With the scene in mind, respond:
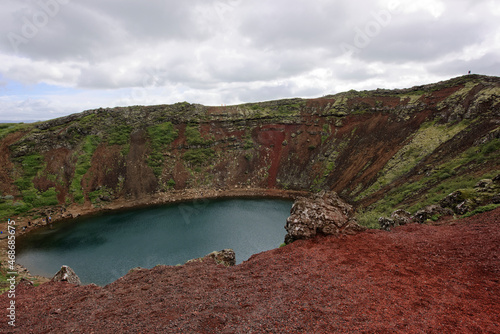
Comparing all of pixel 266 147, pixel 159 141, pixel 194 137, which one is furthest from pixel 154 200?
pixel 266 147

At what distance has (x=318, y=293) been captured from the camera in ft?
32.3

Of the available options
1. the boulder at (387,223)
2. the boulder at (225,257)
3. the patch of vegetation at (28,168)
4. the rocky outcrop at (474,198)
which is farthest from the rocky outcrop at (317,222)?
the patch of vegetation at (28,168)

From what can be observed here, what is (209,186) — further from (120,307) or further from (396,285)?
(396,285)

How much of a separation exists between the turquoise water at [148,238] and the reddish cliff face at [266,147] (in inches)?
337

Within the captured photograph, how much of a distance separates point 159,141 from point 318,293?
2272 inches

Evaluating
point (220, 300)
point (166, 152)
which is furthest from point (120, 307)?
point (166, 152)

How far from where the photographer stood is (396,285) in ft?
32.0

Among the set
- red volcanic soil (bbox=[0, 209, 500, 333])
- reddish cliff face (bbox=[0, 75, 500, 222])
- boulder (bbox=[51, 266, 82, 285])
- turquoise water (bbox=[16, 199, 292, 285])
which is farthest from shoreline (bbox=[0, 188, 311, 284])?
Result: red volcanic soil (bbox=[0, 209, 500, 333])

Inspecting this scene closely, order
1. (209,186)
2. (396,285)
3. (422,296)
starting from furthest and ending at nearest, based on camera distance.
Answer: (209,186) → (396,285) → (422,296)

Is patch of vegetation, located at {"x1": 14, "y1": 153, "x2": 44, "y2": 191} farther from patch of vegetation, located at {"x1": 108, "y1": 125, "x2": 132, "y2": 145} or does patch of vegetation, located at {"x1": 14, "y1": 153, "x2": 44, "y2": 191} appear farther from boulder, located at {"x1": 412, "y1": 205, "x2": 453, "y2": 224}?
boulder, located at {"x1": 412, "y1": 205, "x2": 453, "y2": 224}

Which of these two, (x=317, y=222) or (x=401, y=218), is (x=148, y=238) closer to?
(x=317, y=222)

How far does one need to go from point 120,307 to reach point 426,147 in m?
45.0

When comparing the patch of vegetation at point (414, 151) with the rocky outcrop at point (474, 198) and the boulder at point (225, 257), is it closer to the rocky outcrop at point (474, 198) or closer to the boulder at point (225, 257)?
the rocky outcrop at point (474, 198)

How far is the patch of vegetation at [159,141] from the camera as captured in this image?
5703 cm
